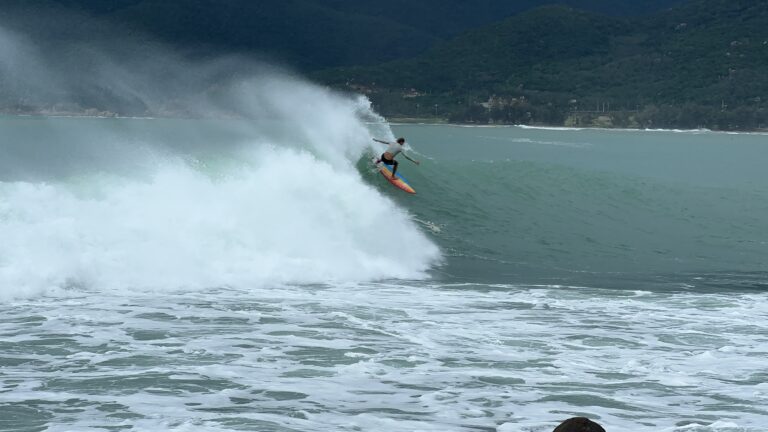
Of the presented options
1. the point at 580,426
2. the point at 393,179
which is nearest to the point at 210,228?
the point at 393,179

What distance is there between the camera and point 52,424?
44.3 feet

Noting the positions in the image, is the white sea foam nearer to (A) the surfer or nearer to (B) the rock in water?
(B) the rock in water

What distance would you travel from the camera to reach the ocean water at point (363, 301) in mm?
14609

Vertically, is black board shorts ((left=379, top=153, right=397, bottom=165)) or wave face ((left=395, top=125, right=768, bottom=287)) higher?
black board shorts ((left=379, top=153, right=397, bottom=165))

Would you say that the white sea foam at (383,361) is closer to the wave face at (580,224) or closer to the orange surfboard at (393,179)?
the wave face at (580,224)

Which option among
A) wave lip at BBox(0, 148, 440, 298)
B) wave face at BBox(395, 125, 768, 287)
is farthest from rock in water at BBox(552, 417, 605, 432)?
wave face at BBox(395, 125, 768, 287)

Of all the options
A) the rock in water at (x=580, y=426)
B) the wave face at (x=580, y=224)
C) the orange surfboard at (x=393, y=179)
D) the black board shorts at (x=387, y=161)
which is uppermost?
the black board shorts at (x=387, y=161)

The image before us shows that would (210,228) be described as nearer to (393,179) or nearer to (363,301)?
(363,301)

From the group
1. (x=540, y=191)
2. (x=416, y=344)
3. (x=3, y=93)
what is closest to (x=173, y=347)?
(x=416, y=344)

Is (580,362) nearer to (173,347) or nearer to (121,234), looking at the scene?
(173,347)

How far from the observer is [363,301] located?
22.0m

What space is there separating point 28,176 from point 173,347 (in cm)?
4160

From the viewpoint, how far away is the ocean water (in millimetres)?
14609

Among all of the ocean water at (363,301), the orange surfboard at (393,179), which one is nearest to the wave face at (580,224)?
the ocean water at (363,301)
